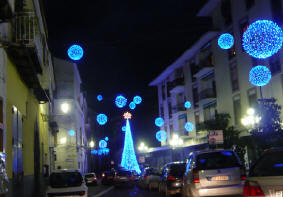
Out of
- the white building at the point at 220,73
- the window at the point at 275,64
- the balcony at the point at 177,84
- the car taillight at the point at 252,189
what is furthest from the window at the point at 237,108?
the car taillight at the point at 252,189

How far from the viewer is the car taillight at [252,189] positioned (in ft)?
22.3

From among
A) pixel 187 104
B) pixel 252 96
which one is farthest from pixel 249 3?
pixel 187 104

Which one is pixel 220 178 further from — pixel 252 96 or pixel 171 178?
pixel 252 96

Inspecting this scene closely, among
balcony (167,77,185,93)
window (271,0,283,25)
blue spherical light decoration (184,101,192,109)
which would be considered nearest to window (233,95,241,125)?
window (271,0,283,25)

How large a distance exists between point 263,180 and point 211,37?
3161cm

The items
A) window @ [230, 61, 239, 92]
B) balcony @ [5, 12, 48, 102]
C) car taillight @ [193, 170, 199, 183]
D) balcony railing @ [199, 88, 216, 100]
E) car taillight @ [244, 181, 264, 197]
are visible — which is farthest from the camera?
balcony railing @ [199, 88, 216, 100]

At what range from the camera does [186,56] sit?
4400 cm

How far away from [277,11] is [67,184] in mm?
18380

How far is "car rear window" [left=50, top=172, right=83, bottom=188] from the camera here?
584 inches

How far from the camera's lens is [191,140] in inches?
1762

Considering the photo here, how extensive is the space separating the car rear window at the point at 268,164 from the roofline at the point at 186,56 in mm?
29244

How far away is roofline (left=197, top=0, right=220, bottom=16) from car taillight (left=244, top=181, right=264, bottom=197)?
30.6 m

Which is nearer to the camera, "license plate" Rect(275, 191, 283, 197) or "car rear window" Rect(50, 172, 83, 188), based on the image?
"license plate" Rect(275, 191, 283, 197)

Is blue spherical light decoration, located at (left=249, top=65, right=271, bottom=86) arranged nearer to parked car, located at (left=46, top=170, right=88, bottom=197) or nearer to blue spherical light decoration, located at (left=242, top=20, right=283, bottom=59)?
blue spherical light decoration, located at (left=242, top=20, right=283, bottom=59)
